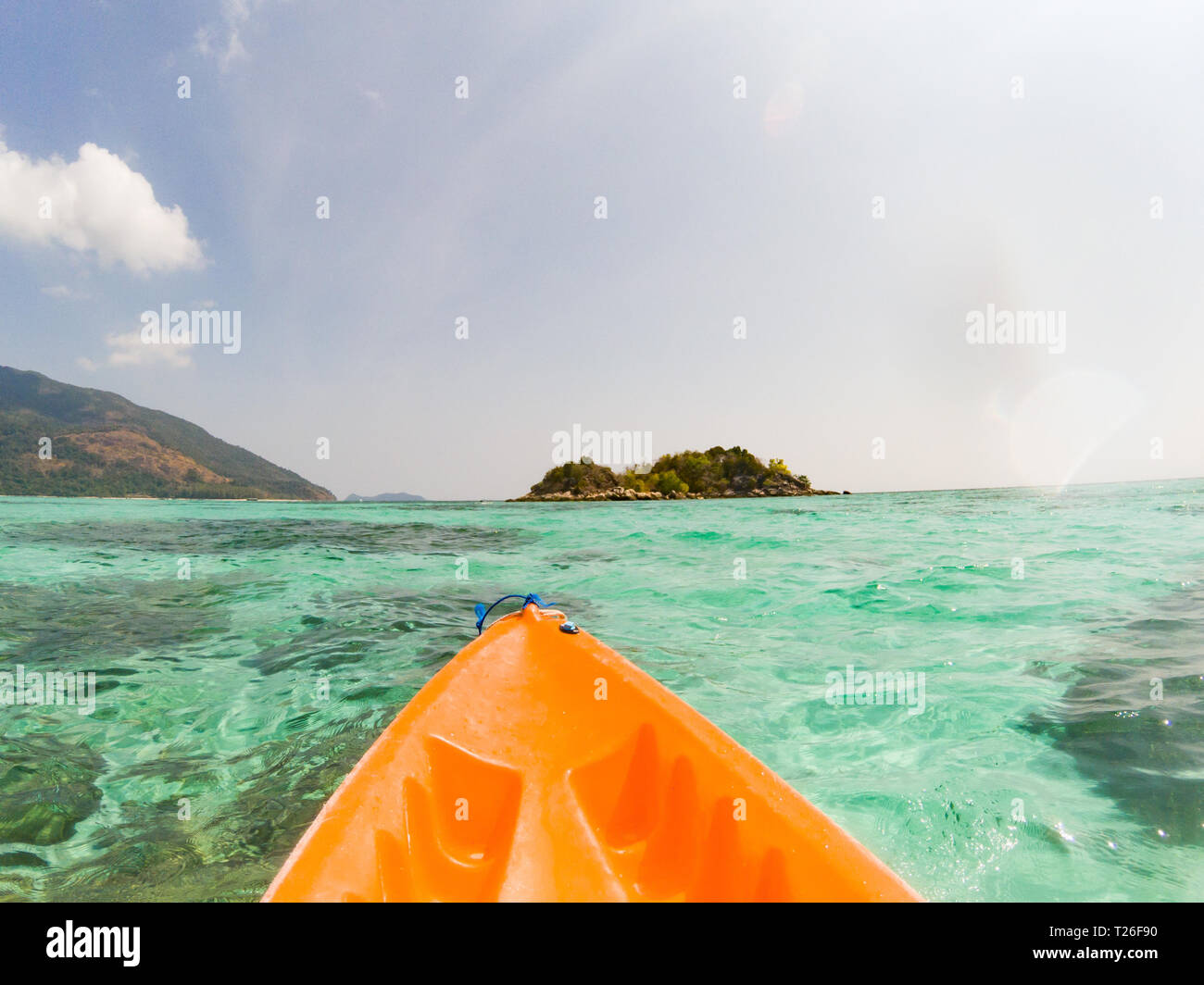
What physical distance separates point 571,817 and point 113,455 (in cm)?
15749

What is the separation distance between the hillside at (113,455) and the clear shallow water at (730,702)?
120801mm

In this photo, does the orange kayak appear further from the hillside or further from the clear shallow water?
the hillside

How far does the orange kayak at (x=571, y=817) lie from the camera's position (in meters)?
1.67

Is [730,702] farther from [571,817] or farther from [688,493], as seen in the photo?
[688,493]

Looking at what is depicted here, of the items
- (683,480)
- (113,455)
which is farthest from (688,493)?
(113,455)

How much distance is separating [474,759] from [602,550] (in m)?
12.7

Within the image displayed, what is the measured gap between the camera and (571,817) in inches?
91.6

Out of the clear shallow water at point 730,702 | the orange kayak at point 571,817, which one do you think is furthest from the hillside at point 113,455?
the orange kayak at point 571,817

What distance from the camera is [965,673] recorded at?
5.09 metres

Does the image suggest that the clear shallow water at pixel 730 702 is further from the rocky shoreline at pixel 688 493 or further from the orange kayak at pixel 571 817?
the rocky shoreline at pixel 688 493

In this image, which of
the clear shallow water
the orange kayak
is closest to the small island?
the clear shallow water
